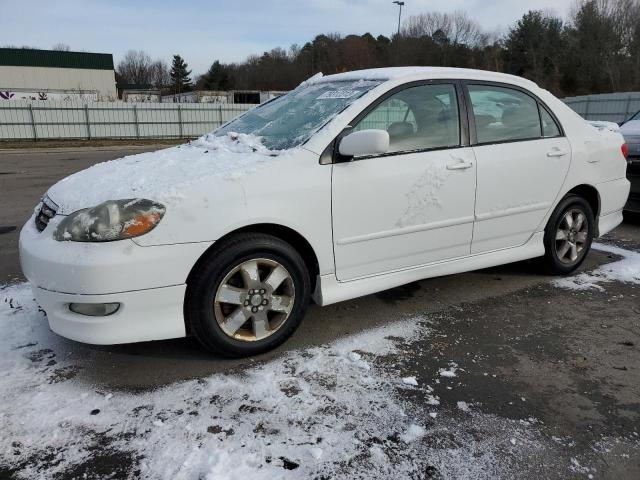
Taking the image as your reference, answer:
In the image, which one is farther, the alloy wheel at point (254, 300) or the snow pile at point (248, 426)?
the alloy wheel at point (254, 300)

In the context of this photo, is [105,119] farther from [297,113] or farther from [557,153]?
[557,153]

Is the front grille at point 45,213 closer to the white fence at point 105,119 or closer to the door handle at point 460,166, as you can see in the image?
the door handle at point 460,166

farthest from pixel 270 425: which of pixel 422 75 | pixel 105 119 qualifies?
pixel 105 119

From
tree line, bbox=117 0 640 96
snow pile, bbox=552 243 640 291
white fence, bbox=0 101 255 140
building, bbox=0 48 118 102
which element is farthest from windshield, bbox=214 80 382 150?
building, bbox=0 48 118 102

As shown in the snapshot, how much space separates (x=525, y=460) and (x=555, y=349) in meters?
1.23

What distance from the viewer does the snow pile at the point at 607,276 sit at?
177 inches

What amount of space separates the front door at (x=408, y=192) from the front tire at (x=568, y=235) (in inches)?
40.2

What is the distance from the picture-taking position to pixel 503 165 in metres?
3.92

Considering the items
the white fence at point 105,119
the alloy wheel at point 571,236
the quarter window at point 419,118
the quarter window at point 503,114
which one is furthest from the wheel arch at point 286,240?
the white fence at point 105,119

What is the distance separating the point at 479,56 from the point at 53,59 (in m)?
49.8

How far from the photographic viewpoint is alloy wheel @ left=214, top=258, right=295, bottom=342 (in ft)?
9.80

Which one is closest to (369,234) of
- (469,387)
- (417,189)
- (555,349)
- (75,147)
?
(417,189)

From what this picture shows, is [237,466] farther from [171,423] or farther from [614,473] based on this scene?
[614,473]

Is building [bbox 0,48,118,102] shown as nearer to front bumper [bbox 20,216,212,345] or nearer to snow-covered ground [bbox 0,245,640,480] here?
front bumper [bbox 20,216,212,345]
